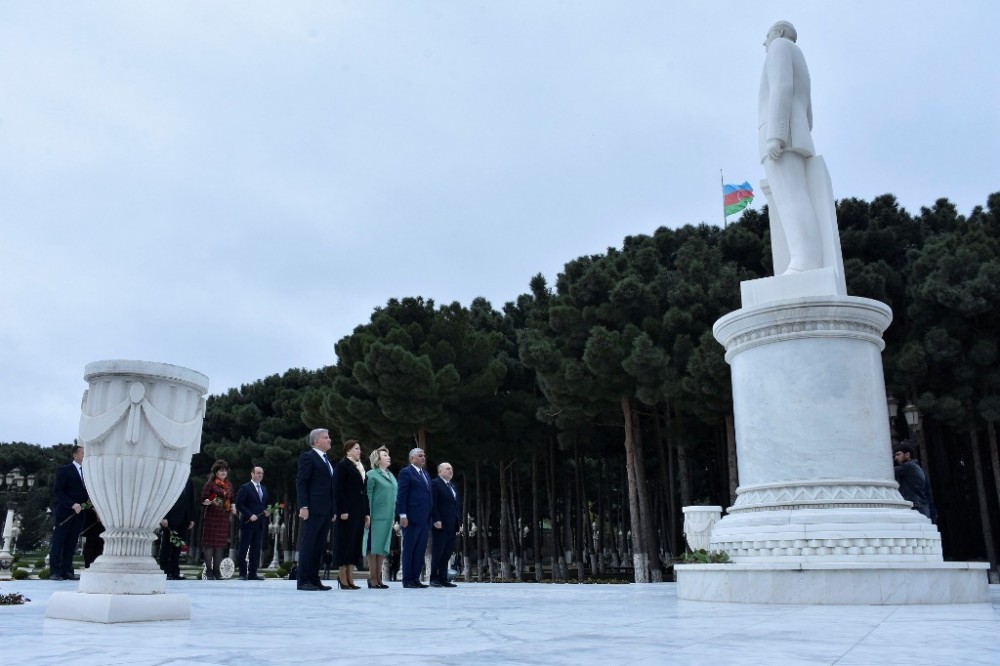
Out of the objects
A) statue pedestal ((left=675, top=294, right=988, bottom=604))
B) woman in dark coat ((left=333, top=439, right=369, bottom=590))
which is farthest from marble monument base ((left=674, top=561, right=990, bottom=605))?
woman in dark coat ((left=333, top=439, right=369, bottom=590))

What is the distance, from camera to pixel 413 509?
370 inches

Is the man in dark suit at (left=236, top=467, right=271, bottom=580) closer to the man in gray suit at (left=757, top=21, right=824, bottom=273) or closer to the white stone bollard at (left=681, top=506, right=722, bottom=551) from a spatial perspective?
the white stone bollard at (left=681, top=506, right=722, bottom=551)

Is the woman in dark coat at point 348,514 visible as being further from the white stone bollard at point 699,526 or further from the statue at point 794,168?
the statue at point 794,168

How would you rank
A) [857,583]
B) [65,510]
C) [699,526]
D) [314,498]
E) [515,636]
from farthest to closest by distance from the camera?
[65,510] < [699,526] < [314,498] < [857,583] < [515,636]

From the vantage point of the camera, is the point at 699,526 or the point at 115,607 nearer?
the point at 115,607

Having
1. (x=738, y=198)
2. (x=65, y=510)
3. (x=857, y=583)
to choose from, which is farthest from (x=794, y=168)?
(x=738, y=198)

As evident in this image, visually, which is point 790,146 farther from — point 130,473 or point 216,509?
point 216,509

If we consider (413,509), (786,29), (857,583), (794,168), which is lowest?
(857,583)

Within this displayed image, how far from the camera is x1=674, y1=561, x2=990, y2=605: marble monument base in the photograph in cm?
636

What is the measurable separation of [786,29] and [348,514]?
7719 mm

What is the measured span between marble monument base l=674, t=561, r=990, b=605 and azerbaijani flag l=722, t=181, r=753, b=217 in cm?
2302

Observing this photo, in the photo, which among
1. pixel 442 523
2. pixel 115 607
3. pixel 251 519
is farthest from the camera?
pixel 251 519

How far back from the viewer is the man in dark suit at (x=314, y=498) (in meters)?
8.29

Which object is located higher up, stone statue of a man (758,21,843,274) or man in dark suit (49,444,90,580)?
stone statue of a man (758,21,843,274)
